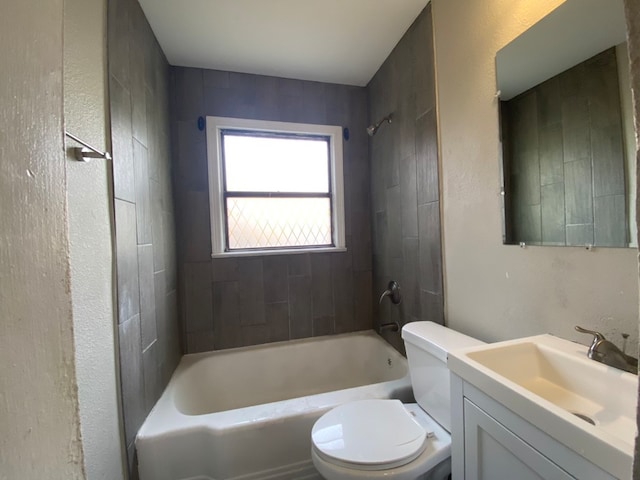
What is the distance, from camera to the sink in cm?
51

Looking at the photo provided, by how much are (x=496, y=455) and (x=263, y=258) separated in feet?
5.83

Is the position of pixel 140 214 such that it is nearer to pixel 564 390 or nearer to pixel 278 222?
pixel 278 222

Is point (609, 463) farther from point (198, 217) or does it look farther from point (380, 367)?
point (198, 217)

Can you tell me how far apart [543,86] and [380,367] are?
194cm

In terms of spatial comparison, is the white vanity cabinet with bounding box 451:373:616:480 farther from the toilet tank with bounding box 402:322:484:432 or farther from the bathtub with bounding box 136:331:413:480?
the bathtub with bounding box 136:331:413:480

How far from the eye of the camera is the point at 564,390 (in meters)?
0.83

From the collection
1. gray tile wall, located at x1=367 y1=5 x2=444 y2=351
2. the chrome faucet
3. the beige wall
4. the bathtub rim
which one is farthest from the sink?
the bathtub rim

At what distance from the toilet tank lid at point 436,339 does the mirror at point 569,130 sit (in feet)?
1.60

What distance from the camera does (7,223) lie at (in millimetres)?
336

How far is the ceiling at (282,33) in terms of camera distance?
1518 mm

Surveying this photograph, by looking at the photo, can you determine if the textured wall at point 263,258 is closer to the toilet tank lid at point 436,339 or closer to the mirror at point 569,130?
the toilet tank lid at point 436,339

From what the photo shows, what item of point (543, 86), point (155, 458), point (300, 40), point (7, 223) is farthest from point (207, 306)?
point (543, 86)

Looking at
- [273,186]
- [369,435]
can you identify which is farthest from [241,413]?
[273,186]

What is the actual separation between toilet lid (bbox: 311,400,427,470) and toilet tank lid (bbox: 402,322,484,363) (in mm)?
315
